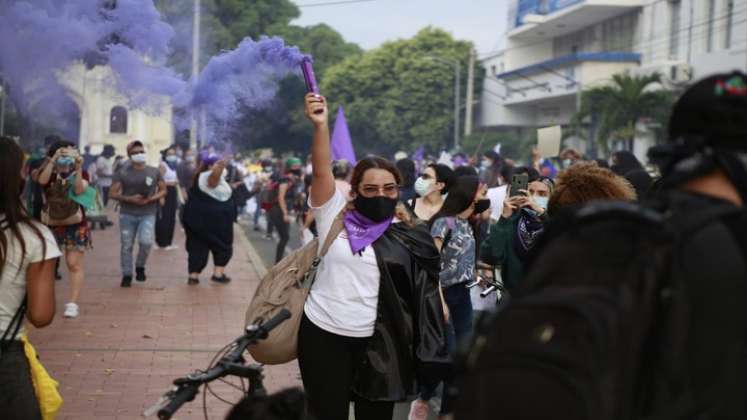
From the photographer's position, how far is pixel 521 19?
59.3 m

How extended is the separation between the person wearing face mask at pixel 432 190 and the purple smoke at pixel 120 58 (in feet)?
7.95

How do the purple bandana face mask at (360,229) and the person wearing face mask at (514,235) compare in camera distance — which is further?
the person wearing face mask at (514,235)

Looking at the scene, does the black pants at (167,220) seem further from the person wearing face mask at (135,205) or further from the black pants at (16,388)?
the black pants at (16,388)

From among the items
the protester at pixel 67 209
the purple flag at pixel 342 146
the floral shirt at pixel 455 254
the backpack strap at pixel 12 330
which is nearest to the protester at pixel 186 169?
the protester at pixel 67 209

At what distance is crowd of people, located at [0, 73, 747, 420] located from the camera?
2.13m

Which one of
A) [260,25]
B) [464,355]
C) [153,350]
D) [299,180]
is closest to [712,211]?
[464,355]

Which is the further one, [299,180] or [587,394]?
Answer: [299,180]

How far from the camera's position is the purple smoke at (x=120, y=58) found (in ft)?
40.6

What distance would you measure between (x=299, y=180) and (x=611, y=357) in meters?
19.1

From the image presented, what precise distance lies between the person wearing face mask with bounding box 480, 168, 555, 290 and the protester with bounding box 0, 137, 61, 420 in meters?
2.78

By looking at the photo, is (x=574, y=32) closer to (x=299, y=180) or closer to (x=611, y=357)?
(x=299, y=180)

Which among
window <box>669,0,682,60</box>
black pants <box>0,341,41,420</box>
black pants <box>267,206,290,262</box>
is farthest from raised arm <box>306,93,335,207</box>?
window <box>669,0,682,60</box>

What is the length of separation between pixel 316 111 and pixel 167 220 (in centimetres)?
1514

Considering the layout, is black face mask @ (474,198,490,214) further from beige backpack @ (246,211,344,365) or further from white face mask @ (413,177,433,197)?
beige backpack @ (246,211,344,365)
